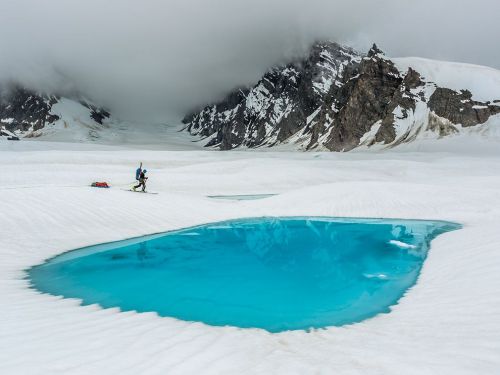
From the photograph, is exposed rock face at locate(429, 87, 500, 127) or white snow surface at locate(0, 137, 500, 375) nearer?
white snow surface at locate(0, 137, 500, 375)

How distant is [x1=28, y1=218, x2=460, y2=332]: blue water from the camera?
855 cm

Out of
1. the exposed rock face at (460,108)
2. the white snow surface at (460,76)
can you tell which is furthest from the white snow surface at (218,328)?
the white snow surface at (460,76)

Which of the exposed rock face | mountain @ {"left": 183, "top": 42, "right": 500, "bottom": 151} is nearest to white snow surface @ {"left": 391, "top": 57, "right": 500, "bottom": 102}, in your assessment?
mountain @ {"left": 183, "top": 42, "right": 500, "bottom": 151}

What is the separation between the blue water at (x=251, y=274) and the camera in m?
8.55

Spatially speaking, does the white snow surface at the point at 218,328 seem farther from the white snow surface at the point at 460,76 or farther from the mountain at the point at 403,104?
the white snow surface at the point at 460,76

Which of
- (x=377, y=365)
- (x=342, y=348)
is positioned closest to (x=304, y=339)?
(x=342, y=348)

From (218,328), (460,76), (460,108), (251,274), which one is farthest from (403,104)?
(218,328)

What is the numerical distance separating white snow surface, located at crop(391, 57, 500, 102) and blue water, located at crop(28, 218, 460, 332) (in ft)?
434

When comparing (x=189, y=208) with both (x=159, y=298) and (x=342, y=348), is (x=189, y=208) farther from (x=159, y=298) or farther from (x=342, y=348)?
(x=342, y=348)

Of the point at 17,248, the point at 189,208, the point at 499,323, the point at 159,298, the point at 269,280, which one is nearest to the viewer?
the point at 499,323

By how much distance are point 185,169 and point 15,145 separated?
203 ft

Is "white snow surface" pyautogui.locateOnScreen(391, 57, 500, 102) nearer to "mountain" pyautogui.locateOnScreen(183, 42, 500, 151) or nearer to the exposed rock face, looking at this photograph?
"mountain" pyautogui.locateOnScreen(183, 42, 500, 151)

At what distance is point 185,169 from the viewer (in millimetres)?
50094

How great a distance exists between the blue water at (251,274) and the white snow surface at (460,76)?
132m
